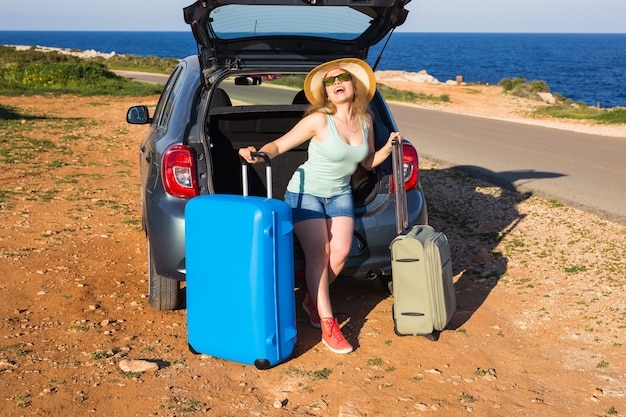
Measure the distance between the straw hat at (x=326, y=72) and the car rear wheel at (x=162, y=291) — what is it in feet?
4.79

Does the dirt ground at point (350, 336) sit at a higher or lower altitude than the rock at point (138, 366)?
lower

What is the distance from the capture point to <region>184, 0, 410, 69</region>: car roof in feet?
16.5

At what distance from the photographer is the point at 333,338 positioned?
15.6 ft

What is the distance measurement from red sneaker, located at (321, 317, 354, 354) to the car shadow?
0.84 m

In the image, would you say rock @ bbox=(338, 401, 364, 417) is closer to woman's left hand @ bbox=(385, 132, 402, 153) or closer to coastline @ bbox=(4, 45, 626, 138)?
woman's left hand @ bbox=(385, 132, 402, 153)

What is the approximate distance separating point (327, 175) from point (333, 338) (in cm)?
94

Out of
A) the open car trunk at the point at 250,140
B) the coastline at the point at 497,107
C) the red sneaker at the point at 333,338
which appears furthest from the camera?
the coastline at the point at 497,107

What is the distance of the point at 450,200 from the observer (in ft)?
31.0

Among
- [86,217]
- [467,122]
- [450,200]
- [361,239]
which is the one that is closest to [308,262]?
[361,239]

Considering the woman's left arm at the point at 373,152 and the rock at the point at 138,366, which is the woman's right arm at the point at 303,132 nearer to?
the woman's left arm at the point at 373,152

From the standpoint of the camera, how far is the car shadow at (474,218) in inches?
245

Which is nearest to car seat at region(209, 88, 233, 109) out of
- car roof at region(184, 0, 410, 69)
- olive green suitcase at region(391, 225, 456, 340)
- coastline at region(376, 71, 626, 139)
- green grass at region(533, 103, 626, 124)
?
car roof at region(184, 0, 410, 69)

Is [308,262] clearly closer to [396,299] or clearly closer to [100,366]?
[396,299]

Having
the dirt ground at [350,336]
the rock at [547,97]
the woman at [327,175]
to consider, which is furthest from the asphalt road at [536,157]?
the rock at [547,97]
